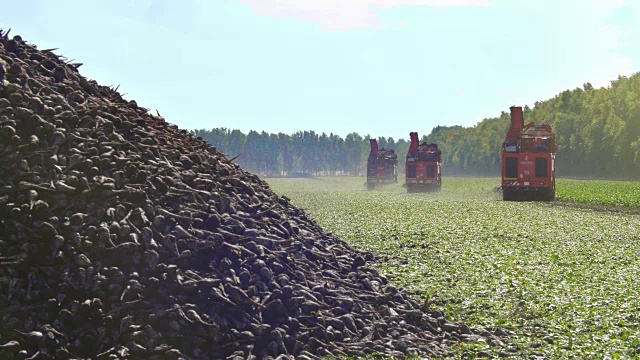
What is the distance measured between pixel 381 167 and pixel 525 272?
174 feet

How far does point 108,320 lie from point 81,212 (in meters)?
2.04

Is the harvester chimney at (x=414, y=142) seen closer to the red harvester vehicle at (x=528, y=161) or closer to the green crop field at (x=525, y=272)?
the red harvester vehicle at (x=528, y=161)

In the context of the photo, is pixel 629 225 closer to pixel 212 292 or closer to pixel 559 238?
pixel 559 238

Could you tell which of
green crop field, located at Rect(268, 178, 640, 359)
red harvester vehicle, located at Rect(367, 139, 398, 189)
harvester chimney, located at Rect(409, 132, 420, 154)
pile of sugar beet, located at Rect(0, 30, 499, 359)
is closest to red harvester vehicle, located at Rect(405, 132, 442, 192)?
harvester chimney, located at Rect(409, 132, 420, 154)

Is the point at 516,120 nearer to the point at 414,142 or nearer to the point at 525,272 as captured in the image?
the point at 414,142

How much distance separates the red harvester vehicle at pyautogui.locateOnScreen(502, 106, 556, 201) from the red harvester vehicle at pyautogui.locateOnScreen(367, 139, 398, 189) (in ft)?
95.2

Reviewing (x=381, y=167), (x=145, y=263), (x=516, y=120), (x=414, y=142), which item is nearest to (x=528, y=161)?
(x=516, y=120)

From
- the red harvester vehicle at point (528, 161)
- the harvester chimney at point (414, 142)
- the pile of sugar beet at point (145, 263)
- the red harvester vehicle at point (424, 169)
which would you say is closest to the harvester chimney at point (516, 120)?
the red harvester vehicle at point (528, 161)

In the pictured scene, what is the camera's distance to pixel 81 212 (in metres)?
9.55

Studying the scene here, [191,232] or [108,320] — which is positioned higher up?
[191,232]

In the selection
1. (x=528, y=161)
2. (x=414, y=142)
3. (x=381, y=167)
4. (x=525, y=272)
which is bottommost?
(x=525, y=272)

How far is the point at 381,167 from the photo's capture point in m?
68.2

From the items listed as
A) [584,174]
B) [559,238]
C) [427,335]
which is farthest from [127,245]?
[584,174]

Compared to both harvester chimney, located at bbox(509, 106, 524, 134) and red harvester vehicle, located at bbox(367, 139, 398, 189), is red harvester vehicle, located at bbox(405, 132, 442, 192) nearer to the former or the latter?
red harvester vehicle, located at bbox(367, 139, 398, 189)
